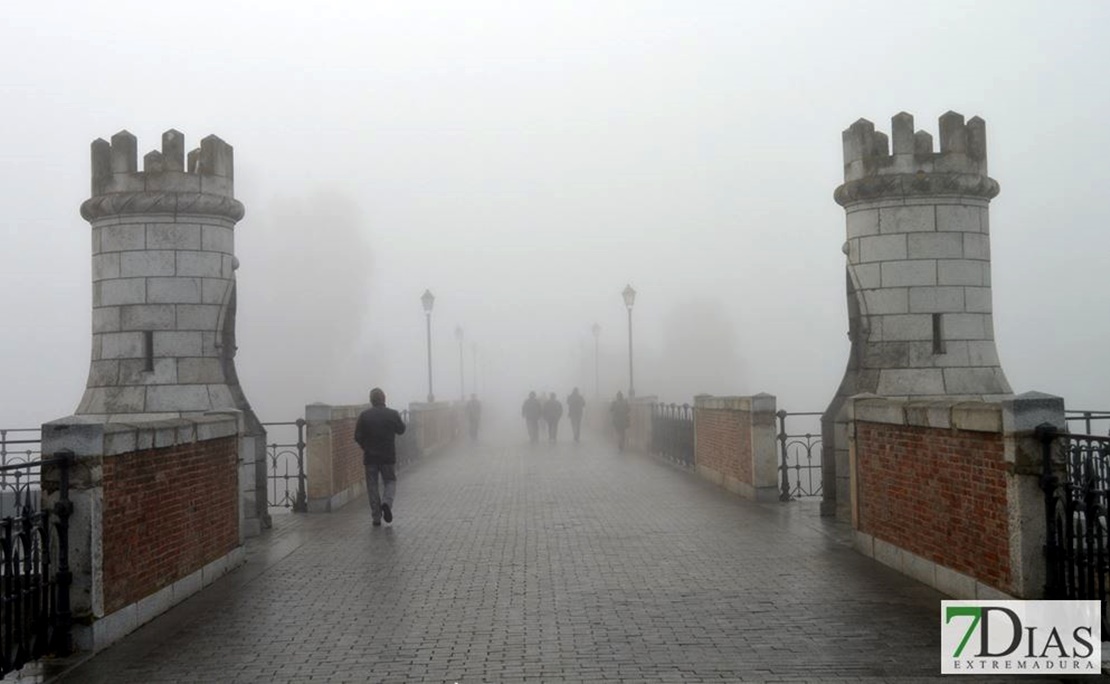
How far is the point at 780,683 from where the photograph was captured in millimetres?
7133

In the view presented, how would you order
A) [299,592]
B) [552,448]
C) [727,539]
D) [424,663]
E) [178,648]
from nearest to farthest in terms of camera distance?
[424,663], [178,648], [299,592], [727,539], [552,448]

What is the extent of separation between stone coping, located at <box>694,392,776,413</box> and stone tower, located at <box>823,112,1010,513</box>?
2.59 m

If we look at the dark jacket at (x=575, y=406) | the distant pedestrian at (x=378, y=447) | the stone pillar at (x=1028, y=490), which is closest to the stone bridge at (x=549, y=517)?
the stone pillar at (x=1028, y=490)

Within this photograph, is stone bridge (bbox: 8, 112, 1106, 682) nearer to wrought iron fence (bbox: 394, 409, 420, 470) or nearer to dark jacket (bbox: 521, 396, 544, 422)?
wrought iron fence (bbox: 394, 409, 420, 470)

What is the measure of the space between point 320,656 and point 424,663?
0.84m

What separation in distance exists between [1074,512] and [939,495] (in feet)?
6.55

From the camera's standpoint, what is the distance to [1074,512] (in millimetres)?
8203

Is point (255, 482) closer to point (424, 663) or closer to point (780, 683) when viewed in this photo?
point (424, 663)

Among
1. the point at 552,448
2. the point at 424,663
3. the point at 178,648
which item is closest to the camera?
the point at 424,663

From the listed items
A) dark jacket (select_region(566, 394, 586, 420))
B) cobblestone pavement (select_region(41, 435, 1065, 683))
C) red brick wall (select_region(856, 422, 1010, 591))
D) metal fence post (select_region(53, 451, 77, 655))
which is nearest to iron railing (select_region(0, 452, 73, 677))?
metal fence post (select_region(53, 451, 77, 655))

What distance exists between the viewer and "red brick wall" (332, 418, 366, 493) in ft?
62.1

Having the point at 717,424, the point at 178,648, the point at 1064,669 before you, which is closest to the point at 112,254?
the point at 178,648

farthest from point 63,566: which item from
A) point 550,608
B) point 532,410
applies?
point 532,410

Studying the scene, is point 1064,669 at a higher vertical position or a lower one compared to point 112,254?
lower
